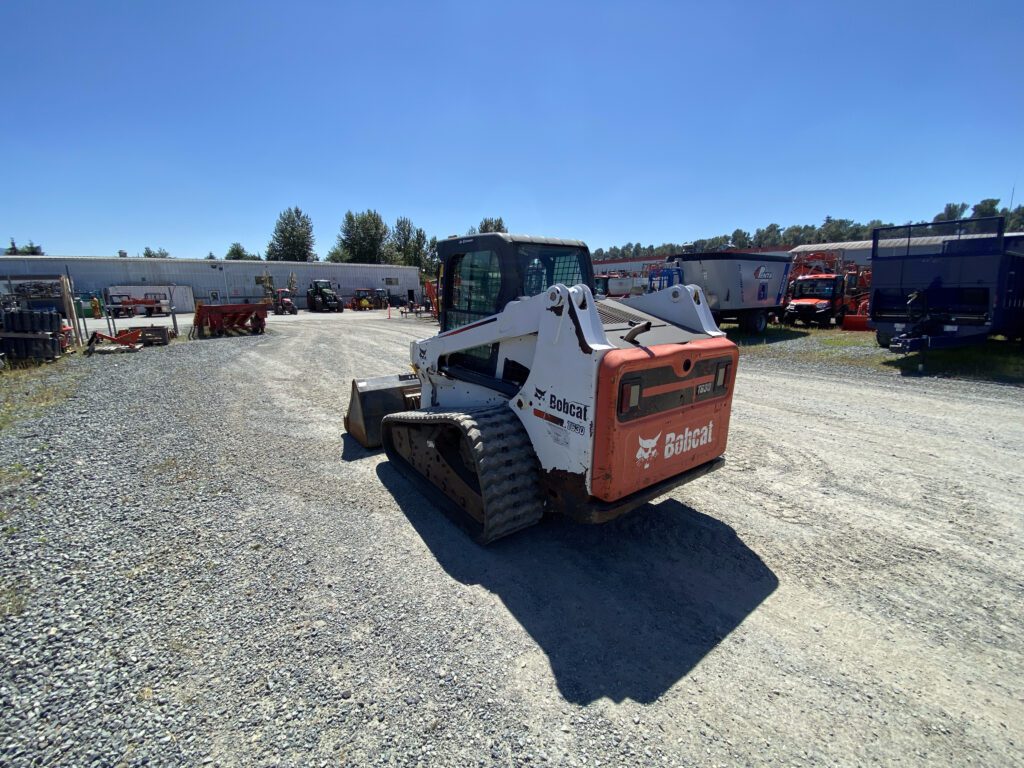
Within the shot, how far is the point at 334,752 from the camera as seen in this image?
212 centimetres

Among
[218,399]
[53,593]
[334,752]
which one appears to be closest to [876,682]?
[334,752]

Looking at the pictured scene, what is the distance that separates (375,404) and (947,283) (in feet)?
42.4

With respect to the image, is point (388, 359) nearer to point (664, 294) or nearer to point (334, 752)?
point (664, 294)

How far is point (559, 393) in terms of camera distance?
3.41 m

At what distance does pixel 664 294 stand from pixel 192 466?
5.39m

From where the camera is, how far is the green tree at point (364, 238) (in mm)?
63406

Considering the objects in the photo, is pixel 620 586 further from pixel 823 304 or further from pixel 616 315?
pixel 823 304

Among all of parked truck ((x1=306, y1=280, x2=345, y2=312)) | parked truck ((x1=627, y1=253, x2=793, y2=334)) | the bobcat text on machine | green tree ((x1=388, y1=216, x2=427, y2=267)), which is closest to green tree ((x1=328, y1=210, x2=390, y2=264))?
green tree ((x1=388, y1=216, x2=427, y2=267))

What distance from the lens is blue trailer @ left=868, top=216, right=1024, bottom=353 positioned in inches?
411

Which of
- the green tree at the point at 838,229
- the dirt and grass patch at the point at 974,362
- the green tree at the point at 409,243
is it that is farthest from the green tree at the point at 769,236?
the dirt and grass patch at the point at 974,362

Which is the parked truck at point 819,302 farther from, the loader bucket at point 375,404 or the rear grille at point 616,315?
the loader bucket at point 375,404

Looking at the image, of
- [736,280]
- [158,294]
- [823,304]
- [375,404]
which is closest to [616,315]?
[375,404]

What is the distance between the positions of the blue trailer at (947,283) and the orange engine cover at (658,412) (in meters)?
9.56

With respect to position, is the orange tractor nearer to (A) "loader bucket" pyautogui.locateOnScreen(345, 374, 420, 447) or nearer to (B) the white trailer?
(A) "loader bucket" pyautogui.locateOnScreen(345, 374, 420, 447)
